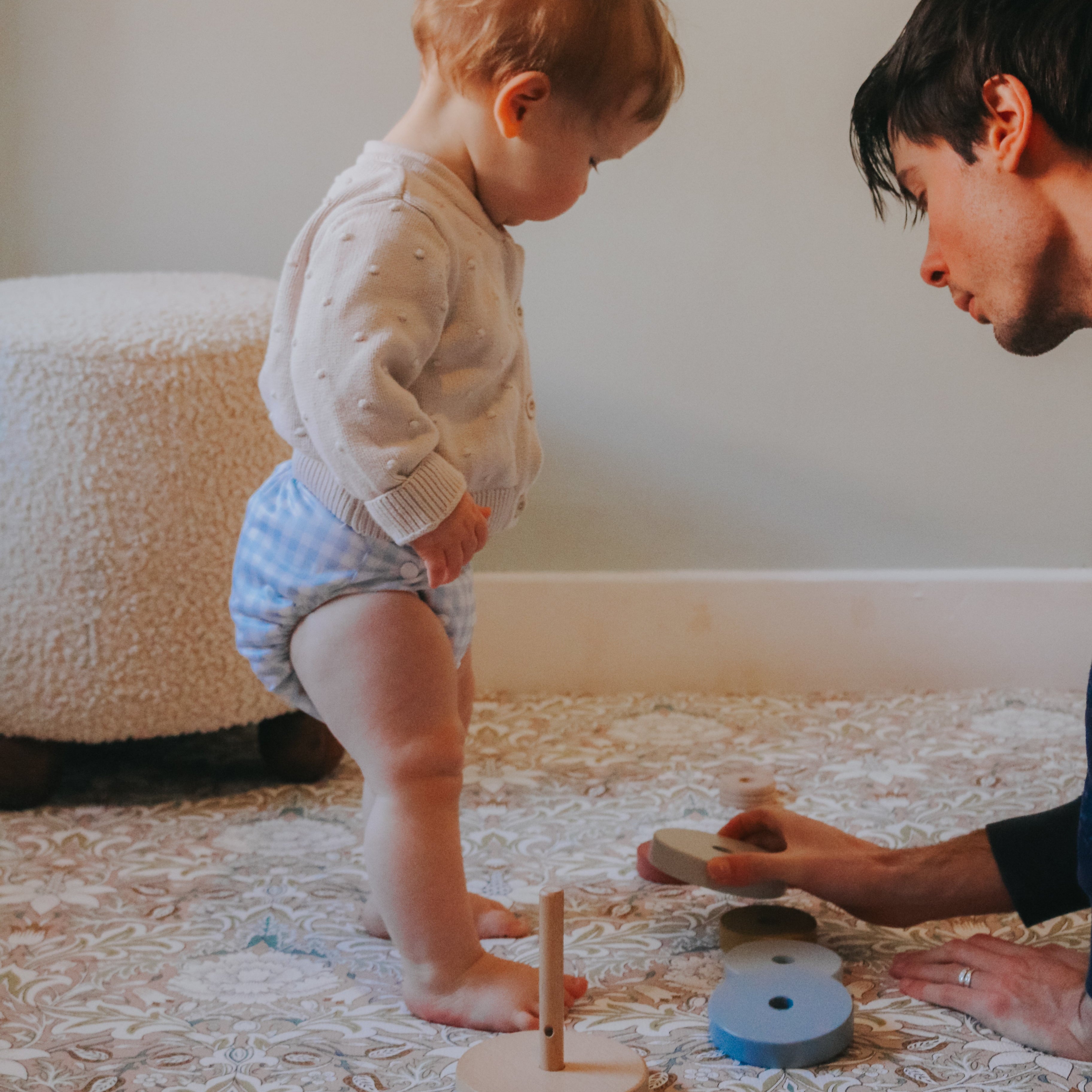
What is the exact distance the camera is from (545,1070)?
2.13ft

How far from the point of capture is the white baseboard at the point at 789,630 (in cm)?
143

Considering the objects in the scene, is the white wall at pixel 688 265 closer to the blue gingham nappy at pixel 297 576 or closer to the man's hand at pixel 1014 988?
the blue gingham nappy at pixel 297 576

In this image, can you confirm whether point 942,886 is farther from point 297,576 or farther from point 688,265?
point 688,265

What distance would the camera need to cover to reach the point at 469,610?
0.88m

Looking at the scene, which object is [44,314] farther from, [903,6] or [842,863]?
[903,6]

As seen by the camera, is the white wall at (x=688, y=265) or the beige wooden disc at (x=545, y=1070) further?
the white wall at (x=688, y=265)

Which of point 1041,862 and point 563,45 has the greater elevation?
point 563,45

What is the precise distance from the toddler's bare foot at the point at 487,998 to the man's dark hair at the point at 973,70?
1.88ft

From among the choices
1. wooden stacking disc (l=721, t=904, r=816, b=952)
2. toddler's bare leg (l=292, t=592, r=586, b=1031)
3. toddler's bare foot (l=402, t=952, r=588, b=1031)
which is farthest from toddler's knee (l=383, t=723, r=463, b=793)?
wooden stacking disc (l=721, t=904, r=816, b=952)

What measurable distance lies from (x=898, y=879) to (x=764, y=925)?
10 cm

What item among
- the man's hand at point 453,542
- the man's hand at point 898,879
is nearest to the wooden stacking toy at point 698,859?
the man's hand at point 898,879

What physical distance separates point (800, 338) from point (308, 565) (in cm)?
77

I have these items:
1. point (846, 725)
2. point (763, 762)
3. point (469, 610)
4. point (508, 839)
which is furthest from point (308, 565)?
point (846, 725)

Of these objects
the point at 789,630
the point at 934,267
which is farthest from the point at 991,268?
the point at 789,630
